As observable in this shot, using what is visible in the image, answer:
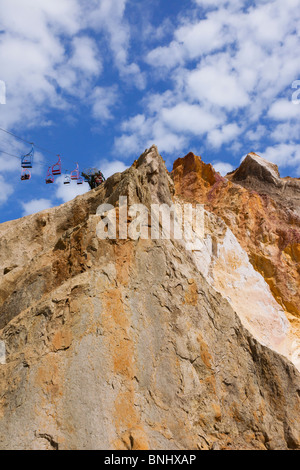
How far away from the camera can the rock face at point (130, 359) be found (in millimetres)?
11469

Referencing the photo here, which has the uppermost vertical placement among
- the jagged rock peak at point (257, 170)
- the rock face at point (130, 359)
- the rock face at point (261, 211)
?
the jagged rock peak at point (257, 170)

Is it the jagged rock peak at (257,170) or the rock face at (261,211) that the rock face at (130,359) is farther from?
the jagged rock peak at (257,170)

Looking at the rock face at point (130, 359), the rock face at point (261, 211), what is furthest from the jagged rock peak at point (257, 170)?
the rock face at point (130, 359)

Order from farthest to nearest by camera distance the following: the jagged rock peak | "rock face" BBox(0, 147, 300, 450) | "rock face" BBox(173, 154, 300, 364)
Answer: the jagged rock peak, "rock face" BBox(173, 154, 300, 364), "rock face" BBox(0, 147, 300, 450)

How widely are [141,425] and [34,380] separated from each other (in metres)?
3.31

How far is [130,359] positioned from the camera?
510 inches

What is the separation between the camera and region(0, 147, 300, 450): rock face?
1147cm

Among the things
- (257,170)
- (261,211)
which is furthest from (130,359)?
(257,170)

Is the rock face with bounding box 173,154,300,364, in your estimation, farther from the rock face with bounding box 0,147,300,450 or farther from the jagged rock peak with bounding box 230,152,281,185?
the rock face with bounding box 0,147,300,450

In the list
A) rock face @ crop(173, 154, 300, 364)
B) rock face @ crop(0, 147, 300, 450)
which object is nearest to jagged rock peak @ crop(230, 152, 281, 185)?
rock face @ crop(173, 154, 300, 364)

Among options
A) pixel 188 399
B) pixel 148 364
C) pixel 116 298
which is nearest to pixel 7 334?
pixel 116 298

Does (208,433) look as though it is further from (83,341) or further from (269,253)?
(269,253)

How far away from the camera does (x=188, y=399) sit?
13.2 m

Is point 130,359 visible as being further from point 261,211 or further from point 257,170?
point 257,170
